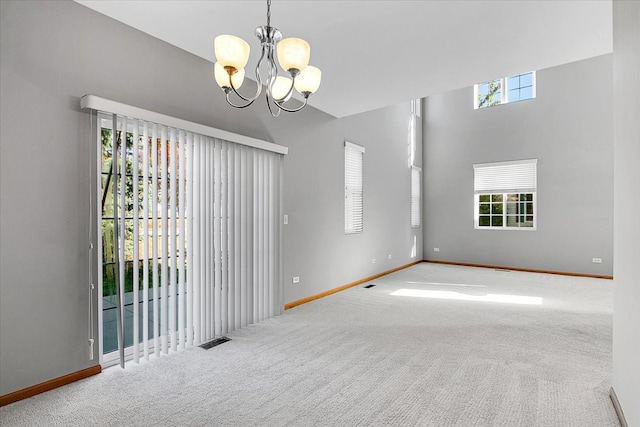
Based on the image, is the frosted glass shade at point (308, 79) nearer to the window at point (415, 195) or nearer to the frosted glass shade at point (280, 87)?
the frosted glass shade at point (280, 87)

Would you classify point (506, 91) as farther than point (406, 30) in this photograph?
Yes

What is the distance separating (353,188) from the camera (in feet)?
20.4

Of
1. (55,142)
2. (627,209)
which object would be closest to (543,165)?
(627,209)

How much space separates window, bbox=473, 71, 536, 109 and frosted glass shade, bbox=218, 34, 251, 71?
270 inches

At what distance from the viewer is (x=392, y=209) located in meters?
7.46

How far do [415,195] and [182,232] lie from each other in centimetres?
666

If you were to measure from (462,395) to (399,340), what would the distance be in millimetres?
1076

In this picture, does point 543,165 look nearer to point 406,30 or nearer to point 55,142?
point 406,30

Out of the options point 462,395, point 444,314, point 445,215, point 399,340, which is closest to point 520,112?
point 445,215

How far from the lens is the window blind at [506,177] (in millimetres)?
7535

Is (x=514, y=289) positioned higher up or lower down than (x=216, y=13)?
lower down

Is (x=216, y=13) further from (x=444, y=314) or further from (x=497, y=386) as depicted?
(x=444, y=314)

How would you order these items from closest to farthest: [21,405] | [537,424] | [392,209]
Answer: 1. [537,424]
2. [21,405]
3. [392,209]

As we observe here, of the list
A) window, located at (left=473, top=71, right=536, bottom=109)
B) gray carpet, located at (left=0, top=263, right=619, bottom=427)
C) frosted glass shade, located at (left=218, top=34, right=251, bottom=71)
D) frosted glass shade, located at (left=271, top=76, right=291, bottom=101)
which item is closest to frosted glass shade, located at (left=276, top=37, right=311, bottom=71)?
frosted glass shade, located at (left=218, top=34, right=251, bottom=71)
